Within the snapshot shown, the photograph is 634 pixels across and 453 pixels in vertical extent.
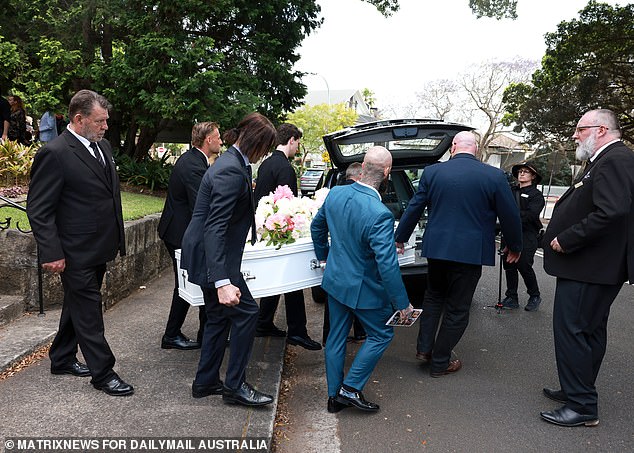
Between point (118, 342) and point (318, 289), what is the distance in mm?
2674

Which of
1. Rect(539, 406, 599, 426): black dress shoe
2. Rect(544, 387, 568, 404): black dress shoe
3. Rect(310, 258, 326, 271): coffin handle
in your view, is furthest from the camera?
Rect(310, 258, 326, 271): coffin handle

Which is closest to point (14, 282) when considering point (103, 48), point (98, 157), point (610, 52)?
point (98, 157)

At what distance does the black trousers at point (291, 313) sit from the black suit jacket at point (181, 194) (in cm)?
115

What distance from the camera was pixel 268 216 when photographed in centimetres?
436

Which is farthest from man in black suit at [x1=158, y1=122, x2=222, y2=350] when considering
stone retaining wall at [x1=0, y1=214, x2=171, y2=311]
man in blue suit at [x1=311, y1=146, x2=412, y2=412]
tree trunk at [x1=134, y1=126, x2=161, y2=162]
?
tree trunk at [x1=134, y1=126, x2=161, y2=162]

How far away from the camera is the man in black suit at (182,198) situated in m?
4.69

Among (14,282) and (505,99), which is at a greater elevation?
(505,99)

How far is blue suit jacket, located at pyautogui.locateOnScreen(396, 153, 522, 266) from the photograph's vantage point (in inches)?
175

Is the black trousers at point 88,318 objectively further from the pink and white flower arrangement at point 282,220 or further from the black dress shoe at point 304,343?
the black dress shoe at point 304,343

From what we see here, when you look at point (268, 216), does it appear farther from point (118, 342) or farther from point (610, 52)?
point (610, 52)

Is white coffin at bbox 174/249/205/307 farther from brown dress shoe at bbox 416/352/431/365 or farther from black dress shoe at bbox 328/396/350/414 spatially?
brown dress shoe at bbox 416/352/431/365

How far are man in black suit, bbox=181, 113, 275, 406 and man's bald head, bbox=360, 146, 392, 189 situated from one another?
0.68m

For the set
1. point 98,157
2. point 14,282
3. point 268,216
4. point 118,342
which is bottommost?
point 118,342

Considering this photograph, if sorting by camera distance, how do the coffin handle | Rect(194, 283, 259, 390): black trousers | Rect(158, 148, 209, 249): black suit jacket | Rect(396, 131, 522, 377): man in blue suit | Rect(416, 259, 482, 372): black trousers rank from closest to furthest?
Rect(194, 283, 259, 390): black trousers < the coffin handle < Rect(396, 131, 522, 377): man in blue suit < Rect(416, 259, 482, 372): black trousers < Rect(158, 148, 209, 249): black suit jacket
